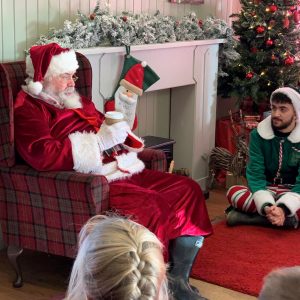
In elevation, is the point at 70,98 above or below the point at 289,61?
below

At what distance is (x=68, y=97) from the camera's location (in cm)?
302

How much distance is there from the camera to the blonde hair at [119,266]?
3.95ft

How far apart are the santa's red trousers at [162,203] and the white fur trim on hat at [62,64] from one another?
0.60m

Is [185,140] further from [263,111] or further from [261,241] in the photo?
[261,241]

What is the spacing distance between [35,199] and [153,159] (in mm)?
722

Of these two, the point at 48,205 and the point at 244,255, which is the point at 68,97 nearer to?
the point at 48,205

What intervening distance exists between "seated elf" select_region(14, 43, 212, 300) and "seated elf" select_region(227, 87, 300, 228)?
0.90 metres

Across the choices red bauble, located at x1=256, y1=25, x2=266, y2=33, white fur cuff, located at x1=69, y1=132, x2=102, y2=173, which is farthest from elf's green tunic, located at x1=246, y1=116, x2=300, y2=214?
white fur cuff, located at x1=69, y1=132, x2=102, y2=173

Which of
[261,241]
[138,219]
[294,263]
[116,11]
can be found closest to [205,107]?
[116,11]

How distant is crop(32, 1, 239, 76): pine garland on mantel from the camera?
3406 mm

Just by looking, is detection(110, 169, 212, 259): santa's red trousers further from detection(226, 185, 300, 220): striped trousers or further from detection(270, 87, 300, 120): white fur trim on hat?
detection(270, 87, 300, 120): white fur trim on hat

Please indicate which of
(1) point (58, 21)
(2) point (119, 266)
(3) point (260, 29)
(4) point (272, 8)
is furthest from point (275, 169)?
(2) point (119, 266)

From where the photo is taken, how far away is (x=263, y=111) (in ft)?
16.4

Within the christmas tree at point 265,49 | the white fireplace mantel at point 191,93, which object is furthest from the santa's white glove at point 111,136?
the christmas tree at point 265,49
